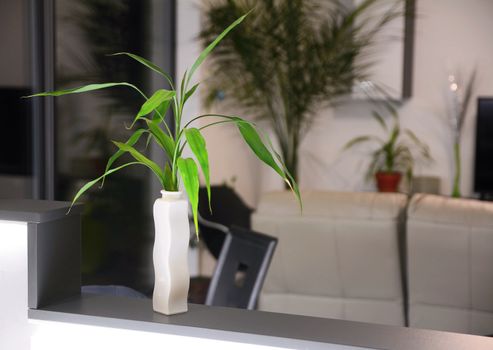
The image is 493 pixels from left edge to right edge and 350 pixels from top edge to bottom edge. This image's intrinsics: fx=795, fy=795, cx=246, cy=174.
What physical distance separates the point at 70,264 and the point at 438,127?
571 cm

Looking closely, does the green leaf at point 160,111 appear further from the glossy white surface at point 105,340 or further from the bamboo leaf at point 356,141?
the bamboo leaf at point 356,141

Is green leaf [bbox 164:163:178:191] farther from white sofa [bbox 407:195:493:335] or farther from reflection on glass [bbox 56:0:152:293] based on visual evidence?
reflection on glass [bbox 56:0:152:293]

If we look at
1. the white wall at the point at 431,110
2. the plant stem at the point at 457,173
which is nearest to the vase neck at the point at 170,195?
the white wall at the point at 431,110

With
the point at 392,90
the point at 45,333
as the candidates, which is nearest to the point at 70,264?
the point at 45,333

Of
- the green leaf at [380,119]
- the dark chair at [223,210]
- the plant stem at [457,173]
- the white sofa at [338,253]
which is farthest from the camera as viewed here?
the green leaf at [380,119]

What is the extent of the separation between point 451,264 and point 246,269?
2.73ft

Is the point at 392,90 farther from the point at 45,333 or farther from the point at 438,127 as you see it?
the point at 45,333

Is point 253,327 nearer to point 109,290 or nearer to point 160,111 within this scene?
point 160,111

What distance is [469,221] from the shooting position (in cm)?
296

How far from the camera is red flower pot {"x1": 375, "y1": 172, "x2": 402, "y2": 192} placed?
672cm

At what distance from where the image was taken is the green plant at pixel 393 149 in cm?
684

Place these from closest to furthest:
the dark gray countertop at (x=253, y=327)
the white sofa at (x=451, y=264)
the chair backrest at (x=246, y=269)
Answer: the dark gray countertop at (x=253, y=327), the chair backrest at (x=246, y=269), the white sofa at (x=451, y=264)

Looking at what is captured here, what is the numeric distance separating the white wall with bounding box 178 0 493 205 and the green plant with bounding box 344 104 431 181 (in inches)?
2.9

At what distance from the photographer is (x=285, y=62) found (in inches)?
240
